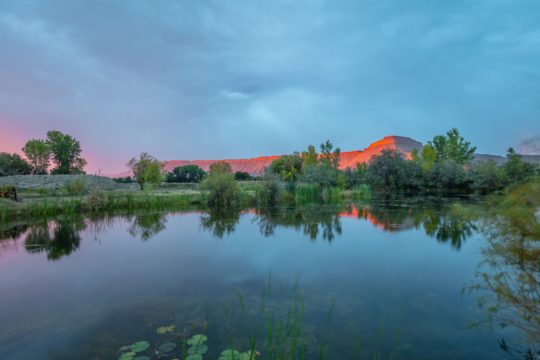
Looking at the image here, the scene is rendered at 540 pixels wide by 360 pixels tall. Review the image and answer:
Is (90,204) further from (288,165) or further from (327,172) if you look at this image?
(288,165)

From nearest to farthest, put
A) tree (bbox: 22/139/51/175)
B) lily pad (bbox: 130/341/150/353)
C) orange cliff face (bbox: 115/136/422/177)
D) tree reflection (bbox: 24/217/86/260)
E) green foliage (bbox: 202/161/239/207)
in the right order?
lily pad (bbox: 130/341/150/353), tree reflection (bbox: 24/217/86/260), green foliage (bbox: 202/161/239/207), tree (bbox: 22/139/51/175), orange cliff face (bbox: 115/136/422/177)

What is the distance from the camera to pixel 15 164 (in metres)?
44.8

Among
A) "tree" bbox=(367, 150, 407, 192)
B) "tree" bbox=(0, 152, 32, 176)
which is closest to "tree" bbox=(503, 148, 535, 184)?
"tree" bbox=(367, 150, 407, 192)

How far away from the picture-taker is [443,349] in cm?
351

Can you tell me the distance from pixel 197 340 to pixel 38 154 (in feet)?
190

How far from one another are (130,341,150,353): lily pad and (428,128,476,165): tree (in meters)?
61.3

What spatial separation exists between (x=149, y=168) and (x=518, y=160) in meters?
43.2

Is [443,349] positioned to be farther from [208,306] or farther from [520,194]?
[208,306]

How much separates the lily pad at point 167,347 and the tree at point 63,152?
182 feet

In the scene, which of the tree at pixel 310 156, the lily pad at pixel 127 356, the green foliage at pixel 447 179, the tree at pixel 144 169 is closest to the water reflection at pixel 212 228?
the lily pad at pixel 127 356

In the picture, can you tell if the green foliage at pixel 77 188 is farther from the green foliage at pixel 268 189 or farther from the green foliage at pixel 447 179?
the green foliage at pixel 447 179

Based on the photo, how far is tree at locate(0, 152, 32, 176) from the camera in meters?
42.8

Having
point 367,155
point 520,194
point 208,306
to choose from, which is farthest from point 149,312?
point 367,155

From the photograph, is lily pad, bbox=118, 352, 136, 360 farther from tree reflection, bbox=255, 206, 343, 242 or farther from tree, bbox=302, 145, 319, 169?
tree, bbox=302, 145, 319, 169
